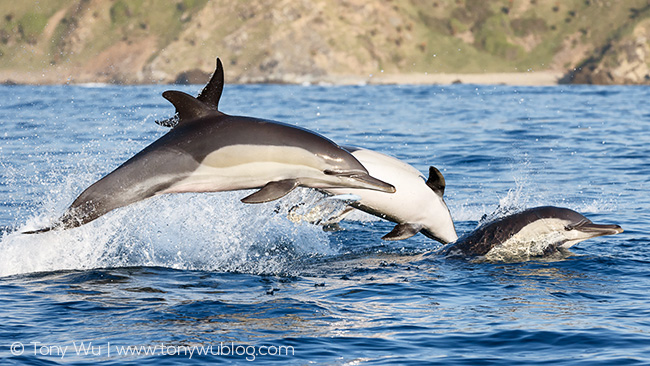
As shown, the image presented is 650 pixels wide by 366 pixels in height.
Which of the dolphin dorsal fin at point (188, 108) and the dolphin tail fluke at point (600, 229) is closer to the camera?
the dolphin dorsal fin at point (188, 108)

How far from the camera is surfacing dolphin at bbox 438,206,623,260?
11180 mm

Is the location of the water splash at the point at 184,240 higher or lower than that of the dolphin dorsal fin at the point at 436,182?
lower

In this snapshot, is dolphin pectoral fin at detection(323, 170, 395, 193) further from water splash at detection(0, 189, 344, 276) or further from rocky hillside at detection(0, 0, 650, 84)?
rocky hillside at detection(0, 0, 650, 84)

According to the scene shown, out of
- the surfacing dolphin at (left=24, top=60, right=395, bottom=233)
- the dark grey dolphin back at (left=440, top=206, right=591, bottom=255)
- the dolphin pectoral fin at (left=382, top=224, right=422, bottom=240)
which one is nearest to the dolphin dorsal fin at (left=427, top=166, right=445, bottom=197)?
the dolphin pectoral fin at (left=382, top=224, right=422, bottom=240)

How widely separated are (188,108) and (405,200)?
372 cm

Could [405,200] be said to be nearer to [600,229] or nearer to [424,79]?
[600,229]

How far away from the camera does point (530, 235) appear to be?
1121 centimetres

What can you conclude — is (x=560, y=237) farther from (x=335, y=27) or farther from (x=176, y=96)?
(x=335, y=27)

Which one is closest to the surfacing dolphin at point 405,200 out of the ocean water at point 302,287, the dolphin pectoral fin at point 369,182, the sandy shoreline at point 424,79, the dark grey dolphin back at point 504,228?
the ocean water at point 302,287

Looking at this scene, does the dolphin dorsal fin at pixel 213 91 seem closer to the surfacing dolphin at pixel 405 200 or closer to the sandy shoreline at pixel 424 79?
the surfacing dolphin at pixel 405 200

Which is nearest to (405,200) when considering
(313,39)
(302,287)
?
(302,287)

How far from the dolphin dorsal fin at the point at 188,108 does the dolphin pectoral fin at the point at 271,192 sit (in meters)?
1.12

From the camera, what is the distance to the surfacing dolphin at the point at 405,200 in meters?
11.2

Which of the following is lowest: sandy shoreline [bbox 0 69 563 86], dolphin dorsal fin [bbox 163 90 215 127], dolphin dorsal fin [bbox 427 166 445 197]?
dolphin dorsal fin [bbox 427 166 445 197]
